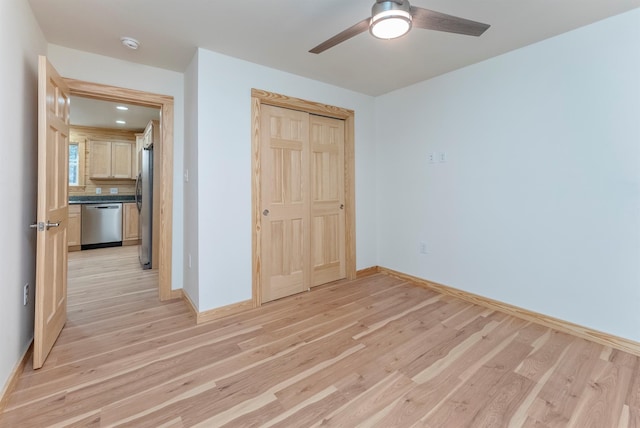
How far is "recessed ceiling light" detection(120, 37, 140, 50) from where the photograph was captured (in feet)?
7.51

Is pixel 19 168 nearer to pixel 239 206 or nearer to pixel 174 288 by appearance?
pixel 239 206

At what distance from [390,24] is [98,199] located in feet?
20.5

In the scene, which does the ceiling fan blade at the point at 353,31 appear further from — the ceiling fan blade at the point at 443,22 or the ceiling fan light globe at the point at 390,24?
the ceiling fan blade at the point at 443,22

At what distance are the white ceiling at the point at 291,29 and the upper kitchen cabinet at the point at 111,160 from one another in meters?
4.02

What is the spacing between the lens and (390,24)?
155 centimetres

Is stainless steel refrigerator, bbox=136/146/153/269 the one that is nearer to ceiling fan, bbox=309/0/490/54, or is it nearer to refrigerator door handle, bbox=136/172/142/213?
refrigerator door handle, bbox=136/172/142/213

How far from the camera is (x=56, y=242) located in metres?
2.11

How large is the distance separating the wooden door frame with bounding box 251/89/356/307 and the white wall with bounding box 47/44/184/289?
2.65 feet

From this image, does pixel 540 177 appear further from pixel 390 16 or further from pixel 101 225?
pixel 101 225

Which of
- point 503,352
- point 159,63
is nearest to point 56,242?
point 159,63

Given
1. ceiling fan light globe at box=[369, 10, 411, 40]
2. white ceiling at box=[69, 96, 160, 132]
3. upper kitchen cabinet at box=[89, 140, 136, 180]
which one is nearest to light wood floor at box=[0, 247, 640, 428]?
ceiling fan light globe at box=[369, 10, 411, 40]

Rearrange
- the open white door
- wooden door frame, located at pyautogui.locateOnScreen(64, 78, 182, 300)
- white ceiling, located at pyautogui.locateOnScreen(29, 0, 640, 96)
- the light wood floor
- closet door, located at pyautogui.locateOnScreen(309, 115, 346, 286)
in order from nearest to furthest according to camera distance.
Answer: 1. the light wood floor
2. the open white door
3. white ceiling, located at pyautogui.locateOnScreen(29, 0, 640, 96)
4. wooden door frame, located at pyautogui.locateOnScreen(64, 78, 182, 300)
5. closet door, located at pyautogui.locateOnScreen(309, 115, 346, 286)

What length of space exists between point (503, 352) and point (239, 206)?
2405 millimetres

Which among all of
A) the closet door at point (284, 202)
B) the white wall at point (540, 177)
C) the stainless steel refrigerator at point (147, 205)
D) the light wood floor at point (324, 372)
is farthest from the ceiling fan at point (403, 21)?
the stainless steel refrigerator at point (147, 205)
